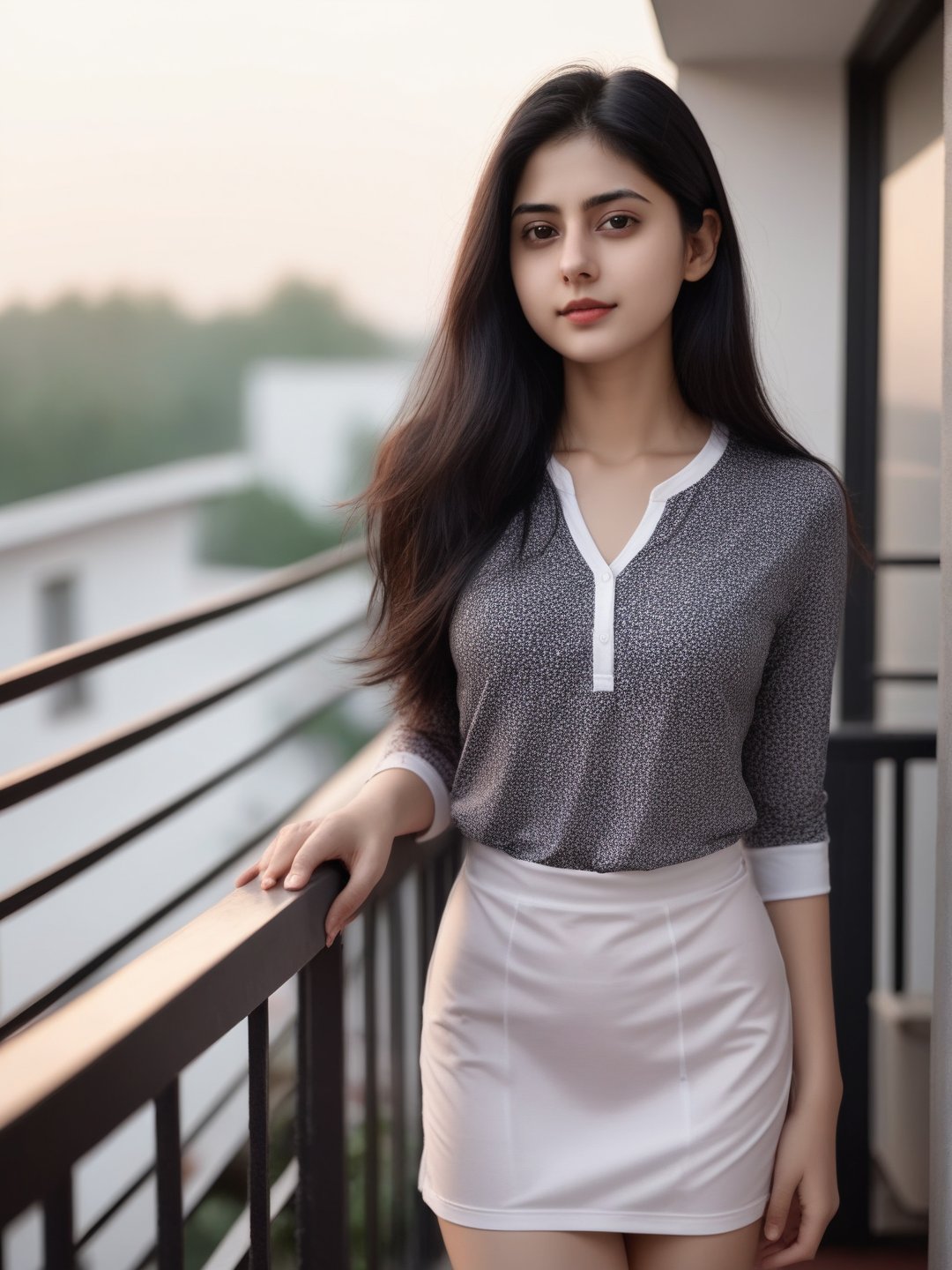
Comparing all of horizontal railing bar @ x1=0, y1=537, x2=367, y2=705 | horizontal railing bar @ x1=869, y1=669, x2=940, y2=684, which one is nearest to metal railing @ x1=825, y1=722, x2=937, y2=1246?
horizontal railing bar @ x1=869, y1=669, x2=940, y2=684

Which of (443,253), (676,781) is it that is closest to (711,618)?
(676,781)

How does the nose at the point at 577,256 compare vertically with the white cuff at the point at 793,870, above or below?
above

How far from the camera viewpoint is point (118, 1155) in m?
14.8

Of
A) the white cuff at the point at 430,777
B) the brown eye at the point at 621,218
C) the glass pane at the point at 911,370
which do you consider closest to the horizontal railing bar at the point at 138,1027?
the white cuff at the point at 430,777

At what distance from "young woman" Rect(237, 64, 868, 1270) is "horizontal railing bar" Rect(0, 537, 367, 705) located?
0.34m

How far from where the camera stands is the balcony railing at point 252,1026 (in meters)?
0.73

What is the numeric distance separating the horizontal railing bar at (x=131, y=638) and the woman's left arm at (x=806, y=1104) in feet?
2.14

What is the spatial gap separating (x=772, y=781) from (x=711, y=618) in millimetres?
224

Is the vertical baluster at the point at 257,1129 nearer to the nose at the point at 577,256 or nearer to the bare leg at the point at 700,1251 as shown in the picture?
the bare leg at the point at 700,1251

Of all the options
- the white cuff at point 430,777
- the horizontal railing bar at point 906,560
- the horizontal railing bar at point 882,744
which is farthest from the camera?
the horizontal railing bar at point 906,560

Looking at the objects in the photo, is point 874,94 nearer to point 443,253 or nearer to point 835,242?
point 835,242

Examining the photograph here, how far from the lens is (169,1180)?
0.90m

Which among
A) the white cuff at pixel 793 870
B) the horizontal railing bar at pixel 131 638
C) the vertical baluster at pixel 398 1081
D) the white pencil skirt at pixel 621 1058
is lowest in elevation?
the vertical baluster at pixel 398 1081

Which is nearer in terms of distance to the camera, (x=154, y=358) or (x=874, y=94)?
(x=874, y=94)
